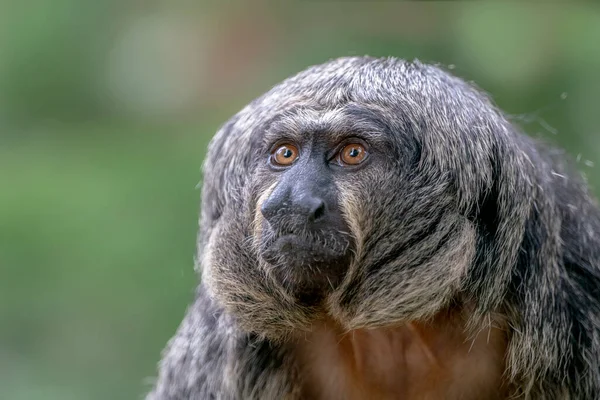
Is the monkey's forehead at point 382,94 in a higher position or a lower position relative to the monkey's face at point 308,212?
higher

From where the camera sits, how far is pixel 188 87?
34.2 feet

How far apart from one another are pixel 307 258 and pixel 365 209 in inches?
13.8

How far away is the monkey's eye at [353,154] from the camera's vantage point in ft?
13.8

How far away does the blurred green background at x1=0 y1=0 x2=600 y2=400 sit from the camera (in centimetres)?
806

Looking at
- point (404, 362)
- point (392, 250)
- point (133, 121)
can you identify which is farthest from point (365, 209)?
point (133, 121)

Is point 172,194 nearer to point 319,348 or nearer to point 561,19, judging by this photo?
point 561,19

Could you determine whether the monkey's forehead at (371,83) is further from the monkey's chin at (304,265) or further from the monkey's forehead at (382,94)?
the monkey's chin at (304,265)

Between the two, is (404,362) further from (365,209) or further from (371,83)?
(371,83)

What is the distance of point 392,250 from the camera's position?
13.9 ft

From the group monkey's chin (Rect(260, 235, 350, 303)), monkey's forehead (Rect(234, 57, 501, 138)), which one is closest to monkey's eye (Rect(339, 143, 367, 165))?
monkey's forehead (Rect(234, 57, 501, 138))

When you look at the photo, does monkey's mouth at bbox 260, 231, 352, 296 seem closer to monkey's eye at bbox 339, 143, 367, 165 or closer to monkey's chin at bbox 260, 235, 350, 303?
monkey's chin at bbox 260, 235, 350, 303

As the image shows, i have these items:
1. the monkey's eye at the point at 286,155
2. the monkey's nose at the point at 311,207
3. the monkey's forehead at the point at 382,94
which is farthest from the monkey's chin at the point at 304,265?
the monkey's forehead at the point at 382,94

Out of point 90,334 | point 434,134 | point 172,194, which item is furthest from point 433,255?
point 90,334

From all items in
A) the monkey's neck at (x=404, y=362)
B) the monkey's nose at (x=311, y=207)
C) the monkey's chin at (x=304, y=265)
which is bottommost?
the monkey's neck at (x=404, y=362)
